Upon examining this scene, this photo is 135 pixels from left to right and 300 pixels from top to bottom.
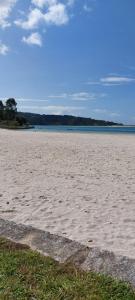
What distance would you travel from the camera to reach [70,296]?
3.92 metres

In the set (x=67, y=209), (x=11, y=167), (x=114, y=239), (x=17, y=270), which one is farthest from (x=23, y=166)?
(x=17, y=270)

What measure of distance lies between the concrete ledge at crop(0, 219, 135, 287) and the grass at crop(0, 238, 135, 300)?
184 millimetres

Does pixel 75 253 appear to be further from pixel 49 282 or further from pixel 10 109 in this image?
pixel 10 109

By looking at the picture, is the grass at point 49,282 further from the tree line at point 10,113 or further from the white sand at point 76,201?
the tree line at point 10,113

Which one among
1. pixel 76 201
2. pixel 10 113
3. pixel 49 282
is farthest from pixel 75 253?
pixel 10 113

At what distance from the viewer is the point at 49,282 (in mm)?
4180

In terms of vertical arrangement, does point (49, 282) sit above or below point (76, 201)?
above

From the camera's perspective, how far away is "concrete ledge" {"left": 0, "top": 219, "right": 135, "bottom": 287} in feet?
14.8

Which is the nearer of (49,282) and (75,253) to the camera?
(49,282)

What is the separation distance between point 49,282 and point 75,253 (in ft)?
2.77

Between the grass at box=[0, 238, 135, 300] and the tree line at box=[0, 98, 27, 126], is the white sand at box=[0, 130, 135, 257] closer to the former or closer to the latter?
the grass at box=[0, 238, 135, 300]

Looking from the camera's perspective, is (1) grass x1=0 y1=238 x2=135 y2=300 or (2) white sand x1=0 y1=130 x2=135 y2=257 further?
(2) white sand x1=0 y1=130 x2=135 y2=257

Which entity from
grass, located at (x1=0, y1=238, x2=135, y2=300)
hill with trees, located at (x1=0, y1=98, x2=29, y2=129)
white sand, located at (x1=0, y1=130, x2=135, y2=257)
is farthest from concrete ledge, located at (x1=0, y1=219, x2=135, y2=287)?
hill with trees, located at (x1=0, y1=98, x2=29, y2=129)

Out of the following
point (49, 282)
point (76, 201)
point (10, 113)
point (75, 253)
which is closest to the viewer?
point (49, 282)
